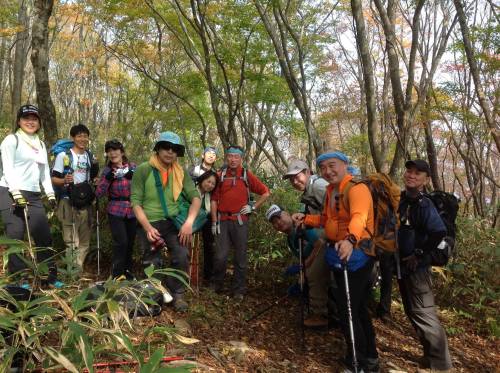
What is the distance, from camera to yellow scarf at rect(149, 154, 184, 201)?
4148 mm

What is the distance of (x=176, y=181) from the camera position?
167 inches

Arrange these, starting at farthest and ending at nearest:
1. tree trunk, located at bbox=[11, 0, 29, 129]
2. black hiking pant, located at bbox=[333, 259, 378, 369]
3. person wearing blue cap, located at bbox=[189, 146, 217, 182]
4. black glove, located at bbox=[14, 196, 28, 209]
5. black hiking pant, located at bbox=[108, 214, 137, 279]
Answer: tree trunk, located at bbox=[11, 0, 29, 129], person wearing blue cap, located at bbox=[189, 146, 217, 182], black hiking pant, located at bbox=[108, 214, 137, 279], black glove, located at bbox=[14, 196, 28, 209], black hiking pant, located at bbox=[333, 259, 378, 369]

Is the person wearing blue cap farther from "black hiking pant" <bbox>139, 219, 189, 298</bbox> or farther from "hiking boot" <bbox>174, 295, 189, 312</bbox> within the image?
"hiking boot" <bbox>174, 295, 189, 312</bbox>

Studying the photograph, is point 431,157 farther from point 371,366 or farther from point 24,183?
point 24,183

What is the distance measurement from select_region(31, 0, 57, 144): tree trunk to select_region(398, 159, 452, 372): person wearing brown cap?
546cm

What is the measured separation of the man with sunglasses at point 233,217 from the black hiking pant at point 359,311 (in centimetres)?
172

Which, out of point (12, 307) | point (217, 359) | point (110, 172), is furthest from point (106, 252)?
point (12, 307)

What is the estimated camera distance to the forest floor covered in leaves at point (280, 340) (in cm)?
365

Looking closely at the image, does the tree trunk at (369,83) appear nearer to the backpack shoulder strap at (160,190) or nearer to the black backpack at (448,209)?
the black backpack at (448,209)

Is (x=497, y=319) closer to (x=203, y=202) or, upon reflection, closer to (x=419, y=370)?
(x=419, y=370)

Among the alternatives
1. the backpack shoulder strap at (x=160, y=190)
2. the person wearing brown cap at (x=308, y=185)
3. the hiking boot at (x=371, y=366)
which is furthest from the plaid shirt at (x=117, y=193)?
the hiking boot at (x=371, y=366)

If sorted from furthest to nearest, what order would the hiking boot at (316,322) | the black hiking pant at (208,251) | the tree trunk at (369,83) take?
the tree trunk at (369,83) → the black hiking pant at (208,251) → the hiking boot at (316,322)

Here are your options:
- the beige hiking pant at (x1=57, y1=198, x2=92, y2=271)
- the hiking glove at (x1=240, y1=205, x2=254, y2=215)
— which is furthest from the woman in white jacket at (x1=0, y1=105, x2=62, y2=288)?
the hiking glove at (x1=240, y1=205, x2=254, y2=215)

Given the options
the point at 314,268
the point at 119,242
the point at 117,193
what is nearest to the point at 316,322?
the point at 314,268
